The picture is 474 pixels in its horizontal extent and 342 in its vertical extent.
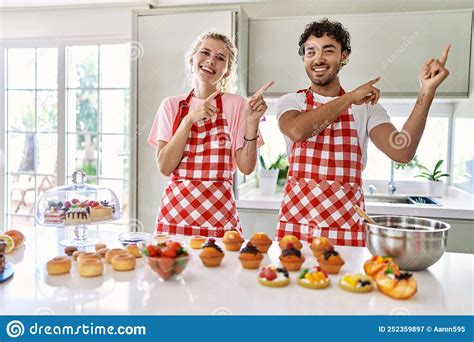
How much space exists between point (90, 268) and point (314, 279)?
1.68 feet

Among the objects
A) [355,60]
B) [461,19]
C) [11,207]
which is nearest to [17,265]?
[355,60]

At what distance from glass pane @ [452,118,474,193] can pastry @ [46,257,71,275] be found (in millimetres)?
2330

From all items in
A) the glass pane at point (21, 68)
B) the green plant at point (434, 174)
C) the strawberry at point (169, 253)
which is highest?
the glass pane at point (21, 68)

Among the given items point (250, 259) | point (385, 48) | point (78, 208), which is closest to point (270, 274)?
point (250, 259)

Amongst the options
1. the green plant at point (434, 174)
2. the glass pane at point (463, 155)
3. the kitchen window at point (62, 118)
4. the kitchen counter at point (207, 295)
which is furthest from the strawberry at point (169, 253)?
the kitchen window at point (62, 118)

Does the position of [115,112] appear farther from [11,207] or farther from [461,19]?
[461,19]

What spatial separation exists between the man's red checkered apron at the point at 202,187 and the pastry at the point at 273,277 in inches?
25.8

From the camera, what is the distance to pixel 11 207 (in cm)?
383

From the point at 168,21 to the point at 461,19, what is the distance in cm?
158

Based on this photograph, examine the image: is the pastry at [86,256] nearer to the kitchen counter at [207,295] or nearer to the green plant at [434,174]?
the kitchen counter at [207,295]

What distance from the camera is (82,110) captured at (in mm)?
3676

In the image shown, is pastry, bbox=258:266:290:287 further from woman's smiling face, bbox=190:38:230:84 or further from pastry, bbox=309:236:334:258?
woman's smiling face, bbox=190:38:230:84

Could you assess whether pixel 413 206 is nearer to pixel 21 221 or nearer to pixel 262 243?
pixel 262 243

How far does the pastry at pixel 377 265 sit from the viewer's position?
1.07 meters
